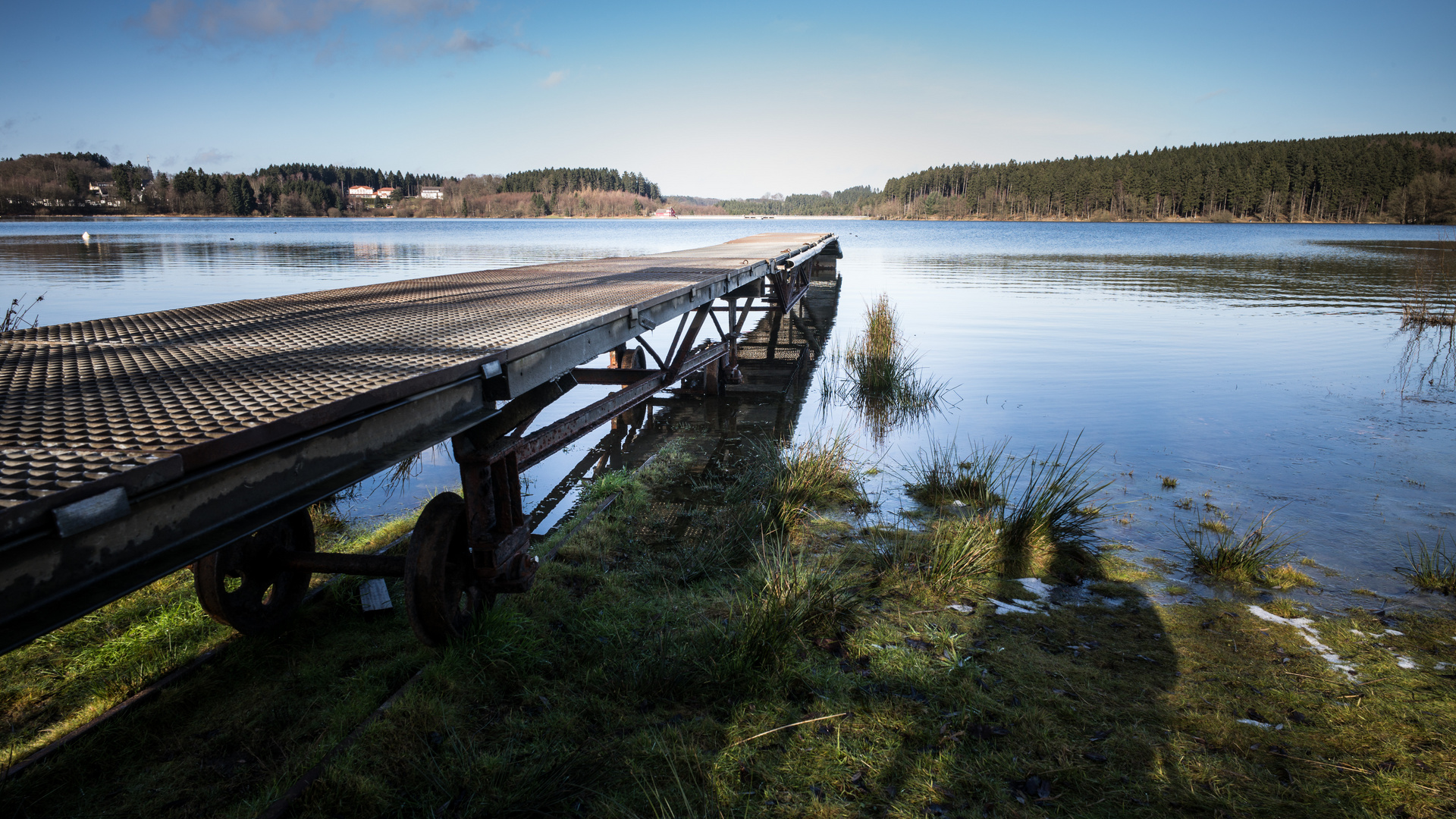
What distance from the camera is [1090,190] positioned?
114 metres

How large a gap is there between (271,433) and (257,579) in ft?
8.18

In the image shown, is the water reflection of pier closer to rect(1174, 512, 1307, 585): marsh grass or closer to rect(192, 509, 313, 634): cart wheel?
rect(192, 509, 313, 634): cart wheel

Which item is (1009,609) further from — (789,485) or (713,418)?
(713,418)

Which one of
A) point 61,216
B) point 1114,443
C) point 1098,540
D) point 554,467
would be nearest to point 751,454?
point 554,467

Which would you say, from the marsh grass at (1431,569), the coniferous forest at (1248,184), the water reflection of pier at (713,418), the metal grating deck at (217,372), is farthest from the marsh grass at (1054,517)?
the coniferous forest at (1248,184)

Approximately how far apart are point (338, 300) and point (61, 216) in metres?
137

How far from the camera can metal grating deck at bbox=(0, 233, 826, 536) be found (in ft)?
5.21

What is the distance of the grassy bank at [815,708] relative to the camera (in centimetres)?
271

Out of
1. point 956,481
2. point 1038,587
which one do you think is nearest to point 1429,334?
point 956,481

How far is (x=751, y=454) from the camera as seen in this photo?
315 inches

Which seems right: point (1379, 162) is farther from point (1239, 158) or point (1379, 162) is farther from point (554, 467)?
point (554, 467)

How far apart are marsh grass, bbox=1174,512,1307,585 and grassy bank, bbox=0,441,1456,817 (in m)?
0.47

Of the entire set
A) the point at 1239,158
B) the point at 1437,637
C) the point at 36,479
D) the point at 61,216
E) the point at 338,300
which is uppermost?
the point at 1239,158

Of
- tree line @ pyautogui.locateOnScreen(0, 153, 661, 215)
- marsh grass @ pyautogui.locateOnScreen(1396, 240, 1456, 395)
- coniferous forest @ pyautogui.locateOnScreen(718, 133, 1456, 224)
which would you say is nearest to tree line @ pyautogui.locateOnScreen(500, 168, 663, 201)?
tree line @ pyautogui.locateOnScreen(0, 153, 661, 215)
